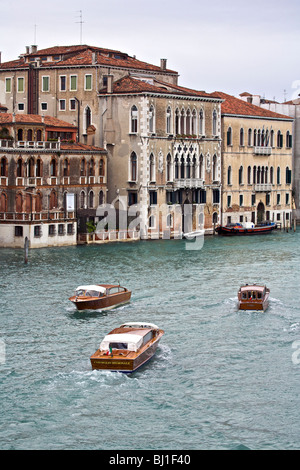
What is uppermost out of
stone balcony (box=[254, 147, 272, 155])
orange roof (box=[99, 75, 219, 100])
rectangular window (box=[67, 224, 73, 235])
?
orange roof (box=[99, 75, 219, 100])

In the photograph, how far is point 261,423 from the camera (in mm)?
22172

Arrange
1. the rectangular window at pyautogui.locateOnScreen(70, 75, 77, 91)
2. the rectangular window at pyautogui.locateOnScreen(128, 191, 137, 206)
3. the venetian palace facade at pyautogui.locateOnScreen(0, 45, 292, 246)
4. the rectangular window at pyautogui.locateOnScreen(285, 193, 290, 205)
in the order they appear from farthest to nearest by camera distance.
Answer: the rectangular window at pyautogui.locateOnScreen(285, 193, 290, 205), the rectangular window at pyautogui.locateOnScreen(70, 75, 77, 91), the rectangular window at pyautogui.locateOnScreen(128, 191, 137, 206), the venetian palace facade at pyautogui.locateOnScreen(0, 45, 292, 246)

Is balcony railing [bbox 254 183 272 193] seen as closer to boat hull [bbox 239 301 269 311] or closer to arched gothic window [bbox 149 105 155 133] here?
arched gothic window [bbox 149 105 155 133]

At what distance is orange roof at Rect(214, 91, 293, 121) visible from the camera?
224ft

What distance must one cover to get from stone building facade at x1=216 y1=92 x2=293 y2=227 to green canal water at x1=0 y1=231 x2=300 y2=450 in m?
24.4

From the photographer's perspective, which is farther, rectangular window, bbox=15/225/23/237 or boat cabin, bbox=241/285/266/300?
rectangular window, bbox=15/225/23/237

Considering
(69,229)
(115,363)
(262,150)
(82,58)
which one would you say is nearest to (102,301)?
(115,363)

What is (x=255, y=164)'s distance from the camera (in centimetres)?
7081

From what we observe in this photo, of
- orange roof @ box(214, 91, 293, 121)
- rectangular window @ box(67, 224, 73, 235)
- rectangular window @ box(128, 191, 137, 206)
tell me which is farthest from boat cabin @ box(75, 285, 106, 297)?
orange roof @ box(214, 91, 293, 121)

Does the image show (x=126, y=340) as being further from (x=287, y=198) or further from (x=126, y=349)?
(x=287, y=198)

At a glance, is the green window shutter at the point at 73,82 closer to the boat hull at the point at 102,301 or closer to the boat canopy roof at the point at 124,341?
the boat hull at the point at 102,301

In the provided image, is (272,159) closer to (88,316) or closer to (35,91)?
(35,91)

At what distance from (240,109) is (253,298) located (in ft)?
122

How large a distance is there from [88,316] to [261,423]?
41.0 ft
